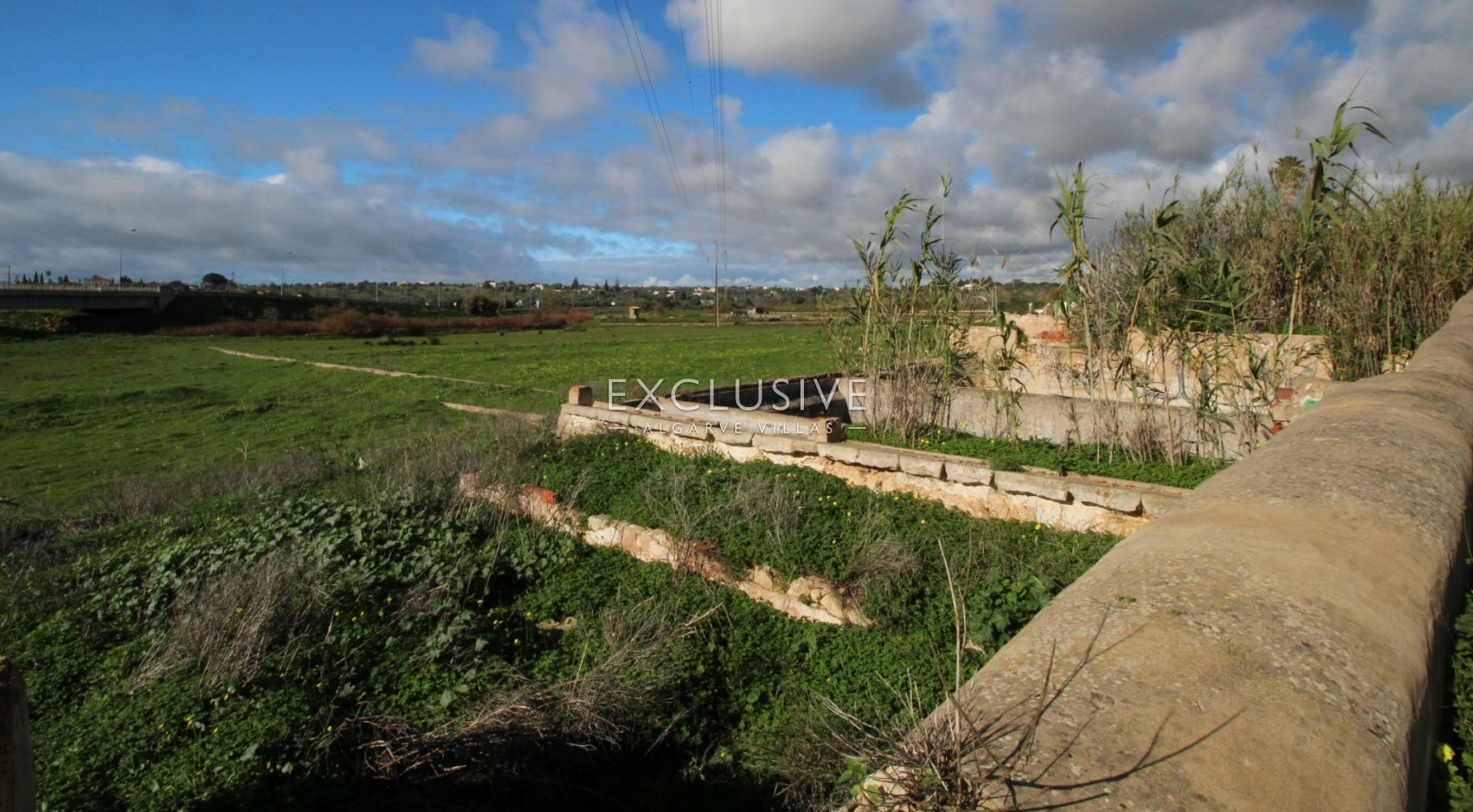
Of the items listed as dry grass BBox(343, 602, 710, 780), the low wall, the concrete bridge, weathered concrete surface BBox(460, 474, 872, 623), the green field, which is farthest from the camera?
the concrete bridge

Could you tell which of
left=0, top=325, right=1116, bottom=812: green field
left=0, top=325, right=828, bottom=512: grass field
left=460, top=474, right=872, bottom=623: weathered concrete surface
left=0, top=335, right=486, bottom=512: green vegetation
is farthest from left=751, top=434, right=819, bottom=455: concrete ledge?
left=0, top=325, right=828, bottom=512: grass field

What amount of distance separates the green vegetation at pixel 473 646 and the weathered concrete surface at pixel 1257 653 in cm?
112

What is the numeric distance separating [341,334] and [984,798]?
4681 centimetres

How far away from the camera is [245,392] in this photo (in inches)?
808

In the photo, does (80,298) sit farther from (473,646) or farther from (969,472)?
(969,472)

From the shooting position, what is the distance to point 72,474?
11328 mm

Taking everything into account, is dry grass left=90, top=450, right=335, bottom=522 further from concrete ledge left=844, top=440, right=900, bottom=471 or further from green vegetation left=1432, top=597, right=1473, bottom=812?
green vegetation left=1432, top=597, right=1473, bottom=812

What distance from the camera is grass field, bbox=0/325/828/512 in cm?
1227

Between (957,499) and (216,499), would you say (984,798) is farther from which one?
(216,499)

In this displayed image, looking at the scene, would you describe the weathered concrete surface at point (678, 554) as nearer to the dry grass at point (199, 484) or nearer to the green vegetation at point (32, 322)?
the dry grass at point (199, 484)

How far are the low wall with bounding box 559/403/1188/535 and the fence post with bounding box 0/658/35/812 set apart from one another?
5.66 meters

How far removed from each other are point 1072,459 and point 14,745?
698 cm

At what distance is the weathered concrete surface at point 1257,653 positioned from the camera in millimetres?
1206

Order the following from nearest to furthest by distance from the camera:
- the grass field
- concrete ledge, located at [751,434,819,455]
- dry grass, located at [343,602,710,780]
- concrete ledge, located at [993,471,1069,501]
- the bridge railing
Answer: dry grass, located at [343,602,710,780]
concrete ledge, located at [993,471,1069,501]
concrete ledge, located at [751,434,819,455]
the grass field
the bridge railing
